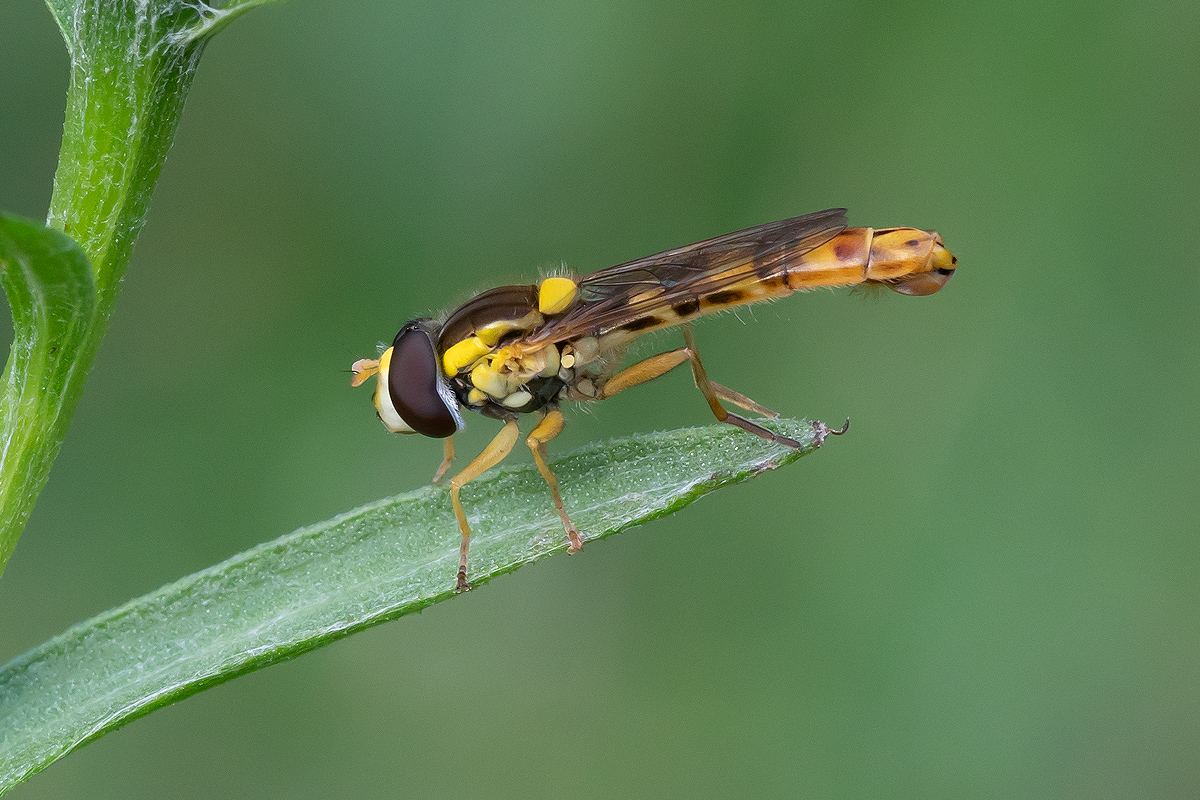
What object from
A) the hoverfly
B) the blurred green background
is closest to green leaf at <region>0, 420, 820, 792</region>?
the hoverfly

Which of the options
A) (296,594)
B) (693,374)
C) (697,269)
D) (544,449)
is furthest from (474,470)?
(296,594)

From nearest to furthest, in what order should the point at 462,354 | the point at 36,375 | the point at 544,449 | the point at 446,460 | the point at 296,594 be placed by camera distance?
the point at 36,375 → the point at 296,594 → the point at 544,449 → the point at 462,354 → the point at 446,460

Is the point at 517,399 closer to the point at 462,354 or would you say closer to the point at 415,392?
the point at 462,354

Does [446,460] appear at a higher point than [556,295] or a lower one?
lower

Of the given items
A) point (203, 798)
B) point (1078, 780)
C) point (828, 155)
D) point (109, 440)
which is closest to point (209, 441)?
point (109, 440)

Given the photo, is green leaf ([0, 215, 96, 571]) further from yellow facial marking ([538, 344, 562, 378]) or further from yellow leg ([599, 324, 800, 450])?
yellow leg ([599, 324, 800, 450])

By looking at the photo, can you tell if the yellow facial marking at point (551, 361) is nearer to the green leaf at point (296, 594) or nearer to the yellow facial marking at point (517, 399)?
the yellow facial marking at point (517, 399)
